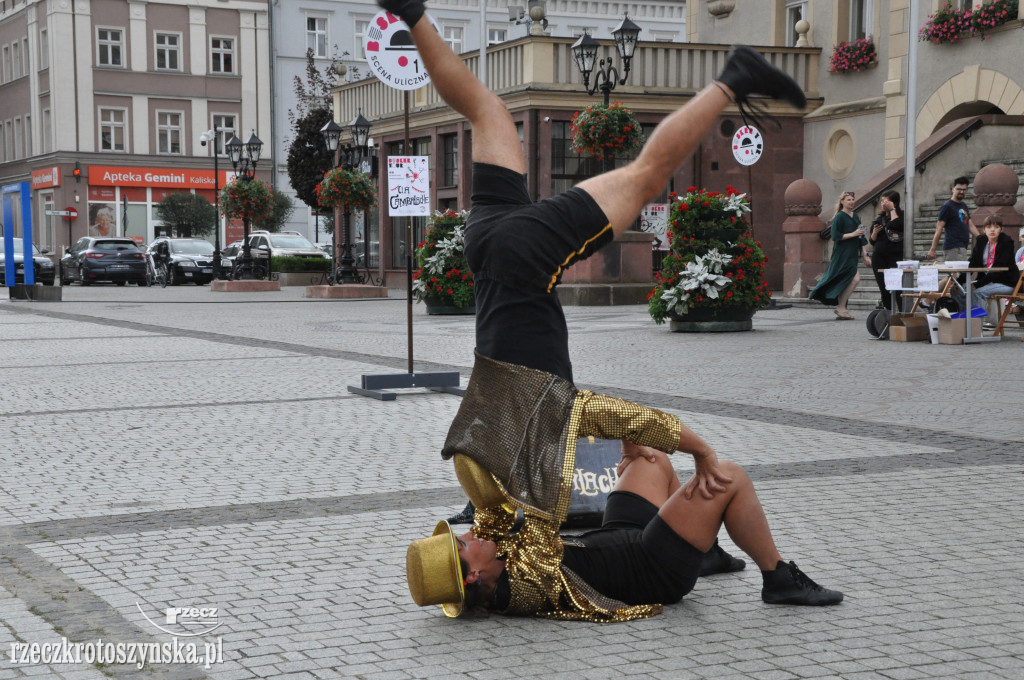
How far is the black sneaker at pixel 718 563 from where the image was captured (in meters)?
4.90

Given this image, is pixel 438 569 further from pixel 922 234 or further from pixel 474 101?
pixel 922 234

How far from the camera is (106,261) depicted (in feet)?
136

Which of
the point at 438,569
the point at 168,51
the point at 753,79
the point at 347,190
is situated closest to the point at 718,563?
the point at 438,569

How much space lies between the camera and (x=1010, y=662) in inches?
152

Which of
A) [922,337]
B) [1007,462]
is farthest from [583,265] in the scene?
[1007,462]

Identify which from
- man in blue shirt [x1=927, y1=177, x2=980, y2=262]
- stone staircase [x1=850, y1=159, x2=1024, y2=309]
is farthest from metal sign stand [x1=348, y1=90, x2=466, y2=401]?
stone staircase [x1=850, y1=159, x2=1024, y2=309]

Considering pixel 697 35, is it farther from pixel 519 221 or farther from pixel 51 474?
pixel 519 221

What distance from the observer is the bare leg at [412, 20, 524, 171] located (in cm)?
379

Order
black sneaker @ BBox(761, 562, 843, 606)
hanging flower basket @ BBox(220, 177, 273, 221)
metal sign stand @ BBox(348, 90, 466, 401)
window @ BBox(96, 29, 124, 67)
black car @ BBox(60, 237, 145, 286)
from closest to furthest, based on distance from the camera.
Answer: black sneaker @ BBox(761, 562, 843, 606) < metal sign stand @ BBox(348, 90, 466, 401) < hanging flower basket @ BBox(220, 177, 273, 221) < black car @ BBox(60, 237, 145, 286) < window @ BBox(96, 29, 124, 67)

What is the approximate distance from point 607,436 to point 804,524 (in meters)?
2.02

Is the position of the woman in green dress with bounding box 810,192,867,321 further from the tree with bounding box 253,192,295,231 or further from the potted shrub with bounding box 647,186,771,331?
the tree with bounding box 253,192,295,231

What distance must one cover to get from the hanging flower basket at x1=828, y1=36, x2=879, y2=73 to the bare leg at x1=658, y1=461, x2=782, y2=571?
2556 cm

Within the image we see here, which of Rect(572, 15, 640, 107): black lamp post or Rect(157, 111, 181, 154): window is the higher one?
Rect(157, 111, 181, 154): window

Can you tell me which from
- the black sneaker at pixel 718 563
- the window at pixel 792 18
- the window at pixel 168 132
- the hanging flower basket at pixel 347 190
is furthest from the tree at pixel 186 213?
the black sneaker at pixel 718 563
